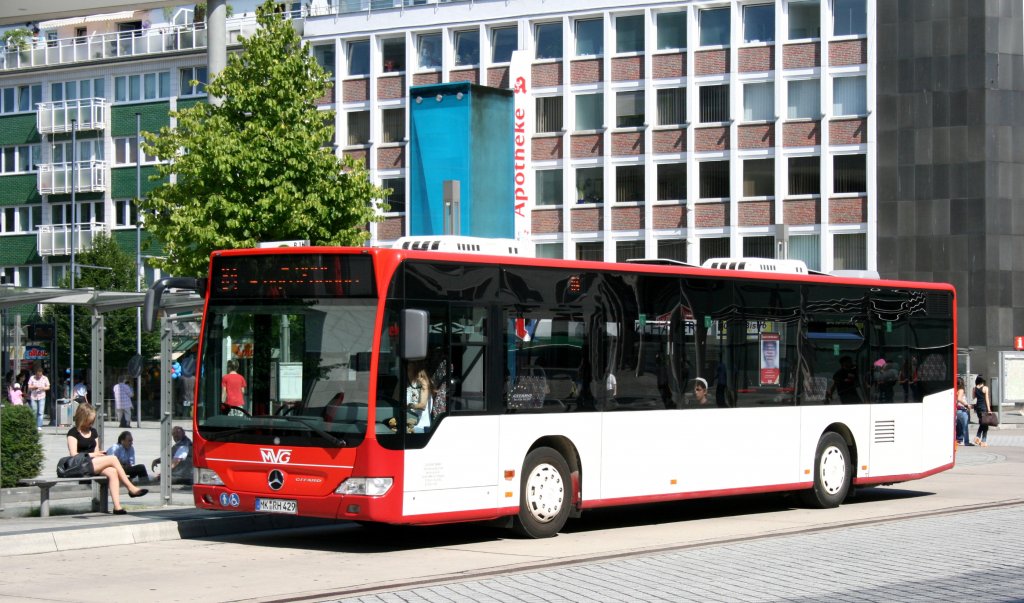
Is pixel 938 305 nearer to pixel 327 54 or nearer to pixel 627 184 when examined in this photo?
pixel 627 184

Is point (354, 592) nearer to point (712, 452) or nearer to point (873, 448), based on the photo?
point (712, 452)

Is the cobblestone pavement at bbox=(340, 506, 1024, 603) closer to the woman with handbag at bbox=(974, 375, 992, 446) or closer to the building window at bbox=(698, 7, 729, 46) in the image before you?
the woman with handbag at bbox=(974, 375, 992, 446)

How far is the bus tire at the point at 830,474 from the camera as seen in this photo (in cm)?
1902

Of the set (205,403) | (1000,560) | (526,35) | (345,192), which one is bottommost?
(1000,560)

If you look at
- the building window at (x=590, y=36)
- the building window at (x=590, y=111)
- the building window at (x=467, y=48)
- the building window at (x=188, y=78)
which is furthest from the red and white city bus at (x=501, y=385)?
the building window at (x=188, y=78)

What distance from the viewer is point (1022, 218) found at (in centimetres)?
5866

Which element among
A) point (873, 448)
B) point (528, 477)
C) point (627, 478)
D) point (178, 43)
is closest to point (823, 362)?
point (873, 448)

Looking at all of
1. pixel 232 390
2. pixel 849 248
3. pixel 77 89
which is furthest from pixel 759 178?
pixel 232 390

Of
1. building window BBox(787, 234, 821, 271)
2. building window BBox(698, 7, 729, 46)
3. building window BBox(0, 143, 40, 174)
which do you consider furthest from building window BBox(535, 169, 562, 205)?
building window BBox(0, 143, 40, 174)

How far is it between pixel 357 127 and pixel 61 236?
58.2 ft

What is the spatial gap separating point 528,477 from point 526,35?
4754 centimetres

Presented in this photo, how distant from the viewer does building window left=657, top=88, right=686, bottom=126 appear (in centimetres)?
5975

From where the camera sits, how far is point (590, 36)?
6075cm

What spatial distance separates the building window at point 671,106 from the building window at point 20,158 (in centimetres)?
3185
